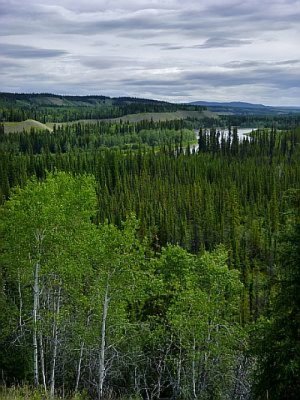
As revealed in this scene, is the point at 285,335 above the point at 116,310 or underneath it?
above

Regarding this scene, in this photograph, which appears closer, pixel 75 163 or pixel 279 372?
pixel 279 372

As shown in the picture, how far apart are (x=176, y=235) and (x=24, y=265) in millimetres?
65254

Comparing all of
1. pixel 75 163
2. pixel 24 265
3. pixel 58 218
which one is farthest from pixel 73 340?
pixel 75 163

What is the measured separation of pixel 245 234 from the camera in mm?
90000

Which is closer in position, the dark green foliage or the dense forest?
the dark green foliage

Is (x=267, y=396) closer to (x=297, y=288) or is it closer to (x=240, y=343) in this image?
(x=297, y=288)

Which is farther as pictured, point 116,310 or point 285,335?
point 116,310

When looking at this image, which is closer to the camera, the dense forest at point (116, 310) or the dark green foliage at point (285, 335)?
the dark green foliage at point (285, 335)

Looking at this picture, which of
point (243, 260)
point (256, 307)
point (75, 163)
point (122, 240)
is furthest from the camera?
point (75, 163)

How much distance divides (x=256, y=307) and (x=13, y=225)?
43630 mm

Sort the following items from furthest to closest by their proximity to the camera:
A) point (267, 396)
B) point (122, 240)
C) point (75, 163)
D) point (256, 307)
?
point (75, 163)
point (256, 307)
point (122, 240)
point (267, 396)

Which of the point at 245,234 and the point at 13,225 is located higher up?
the point at 13,225

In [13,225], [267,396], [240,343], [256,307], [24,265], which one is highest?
[13,225]

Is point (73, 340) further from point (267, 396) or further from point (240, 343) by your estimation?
point (267, 396)
